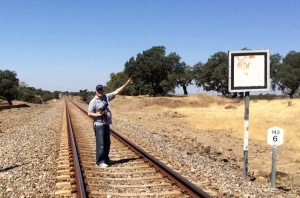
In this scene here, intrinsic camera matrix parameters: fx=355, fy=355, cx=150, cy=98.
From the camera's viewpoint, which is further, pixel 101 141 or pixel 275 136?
pixel 101 141

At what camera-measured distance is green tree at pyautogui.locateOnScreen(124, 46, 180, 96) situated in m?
71.6

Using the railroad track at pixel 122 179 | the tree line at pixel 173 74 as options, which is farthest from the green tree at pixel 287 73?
the railroad track at pixel 122 179

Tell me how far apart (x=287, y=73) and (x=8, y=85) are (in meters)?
53.9

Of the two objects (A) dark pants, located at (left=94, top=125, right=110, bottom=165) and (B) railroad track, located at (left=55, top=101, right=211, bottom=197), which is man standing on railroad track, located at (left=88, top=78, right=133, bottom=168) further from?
(B) railroad track, located at (left=55, top=101, right=211, bottom=197)

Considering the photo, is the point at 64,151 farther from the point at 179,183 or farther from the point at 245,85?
the point at 245,85

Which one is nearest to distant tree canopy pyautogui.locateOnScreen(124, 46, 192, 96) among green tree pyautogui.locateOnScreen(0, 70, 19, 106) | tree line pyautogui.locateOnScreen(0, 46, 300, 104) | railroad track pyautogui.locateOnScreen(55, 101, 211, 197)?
tree line pyautogui.locateOnScreen(0, 46, 300, 104)

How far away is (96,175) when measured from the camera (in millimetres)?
7973

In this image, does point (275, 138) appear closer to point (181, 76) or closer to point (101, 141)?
point (101, 141)

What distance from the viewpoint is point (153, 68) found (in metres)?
71.2

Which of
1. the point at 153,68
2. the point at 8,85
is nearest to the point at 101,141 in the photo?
the point at 153,68

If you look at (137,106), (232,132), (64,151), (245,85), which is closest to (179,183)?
(245,85)

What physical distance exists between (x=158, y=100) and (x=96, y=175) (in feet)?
142

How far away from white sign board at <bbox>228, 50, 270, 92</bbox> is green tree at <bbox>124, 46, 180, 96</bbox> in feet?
207

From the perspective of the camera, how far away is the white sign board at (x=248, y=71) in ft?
25.3
